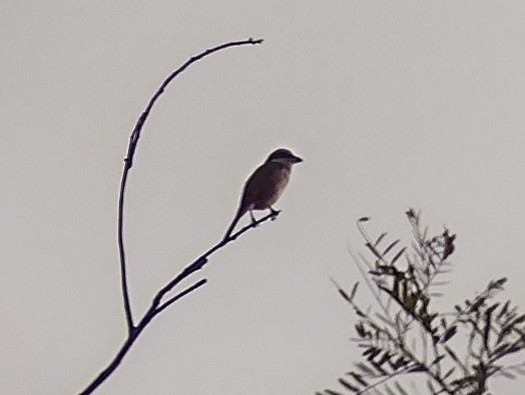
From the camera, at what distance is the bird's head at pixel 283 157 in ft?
20.1

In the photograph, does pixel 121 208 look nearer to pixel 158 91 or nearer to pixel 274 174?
pixel 158 91

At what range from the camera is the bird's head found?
20.1 feet

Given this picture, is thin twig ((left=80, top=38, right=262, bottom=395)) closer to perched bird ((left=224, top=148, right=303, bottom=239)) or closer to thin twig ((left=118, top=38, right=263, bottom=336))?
thin twig ((left=118, top=38, right=263, bottom=336))

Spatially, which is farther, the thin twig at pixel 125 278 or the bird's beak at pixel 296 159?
the bird's beak at pixel 296 159

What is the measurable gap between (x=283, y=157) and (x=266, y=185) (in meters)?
0.59

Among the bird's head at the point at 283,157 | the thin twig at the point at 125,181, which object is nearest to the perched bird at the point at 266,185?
the bird's head at the point at 283,157

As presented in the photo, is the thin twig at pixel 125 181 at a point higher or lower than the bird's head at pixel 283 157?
lower

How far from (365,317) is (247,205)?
355 centimetres

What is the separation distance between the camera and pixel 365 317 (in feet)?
6.31

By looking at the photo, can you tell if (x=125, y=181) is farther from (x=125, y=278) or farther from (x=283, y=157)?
(x=283, y=157)

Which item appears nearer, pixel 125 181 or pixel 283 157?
pixel 125 181

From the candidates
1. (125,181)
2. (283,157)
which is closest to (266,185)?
(283,157)

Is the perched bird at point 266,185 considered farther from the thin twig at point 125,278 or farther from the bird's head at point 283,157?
the thin twig at point 125,278

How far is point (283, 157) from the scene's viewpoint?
20.3 feet
